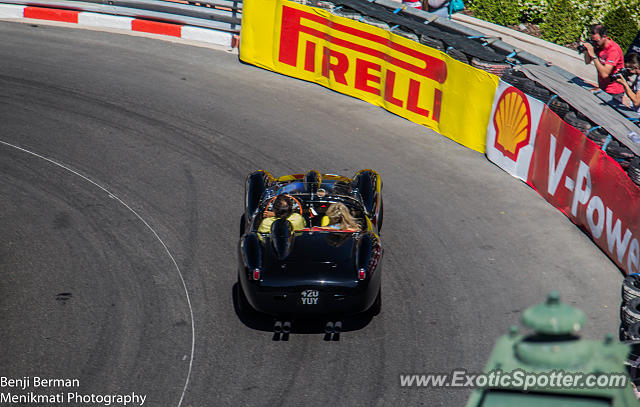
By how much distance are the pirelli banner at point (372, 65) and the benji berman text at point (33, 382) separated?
8.35 m

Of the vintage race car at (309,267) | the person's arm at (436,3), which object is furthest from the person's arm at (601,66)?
the person's arm at (436,3)

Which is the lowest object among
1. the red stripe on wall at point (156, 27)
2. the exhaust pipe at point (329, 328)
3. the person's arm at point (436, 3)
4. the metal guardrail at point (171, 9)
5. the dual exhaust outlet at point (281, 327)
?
the dual exhaust outlet at point (281, 327)

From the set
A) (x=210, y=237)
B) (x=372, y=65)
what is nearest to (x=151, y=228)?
(x=210, y=237)

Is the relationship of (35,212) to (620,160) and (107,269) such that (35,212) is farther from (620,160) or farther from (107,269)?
(620,160)

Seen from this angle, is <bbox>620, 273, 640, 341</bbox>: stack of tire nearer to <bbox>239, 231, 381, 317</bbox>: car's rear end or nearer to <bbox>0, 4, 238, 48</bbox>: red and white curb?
→ <bbox>239, 231, 381, 317</bbox>: car's rear end

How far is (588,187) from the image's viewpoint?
35.2ft

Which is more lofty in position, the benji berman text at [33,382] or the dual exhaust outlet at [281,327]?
the dual exhaust outlet at [281,327]

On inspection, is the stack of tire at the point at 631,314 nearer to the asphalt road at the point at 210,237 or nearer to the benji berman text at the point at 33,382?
the asphalt road at the point at 210,237

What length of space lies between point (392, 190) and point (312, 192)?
2.51m

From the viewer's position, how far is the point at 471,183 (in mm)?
12562

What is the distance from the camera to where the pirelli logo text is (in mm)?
14062

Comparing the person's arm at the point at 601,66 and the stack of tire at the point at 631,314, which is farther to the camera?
the person's arm at the point at 601,66

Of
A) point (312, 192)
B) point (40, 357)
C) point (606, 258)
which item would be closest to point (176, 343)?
point (40, 357)

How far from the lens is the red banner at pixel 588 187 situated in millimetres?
9828
